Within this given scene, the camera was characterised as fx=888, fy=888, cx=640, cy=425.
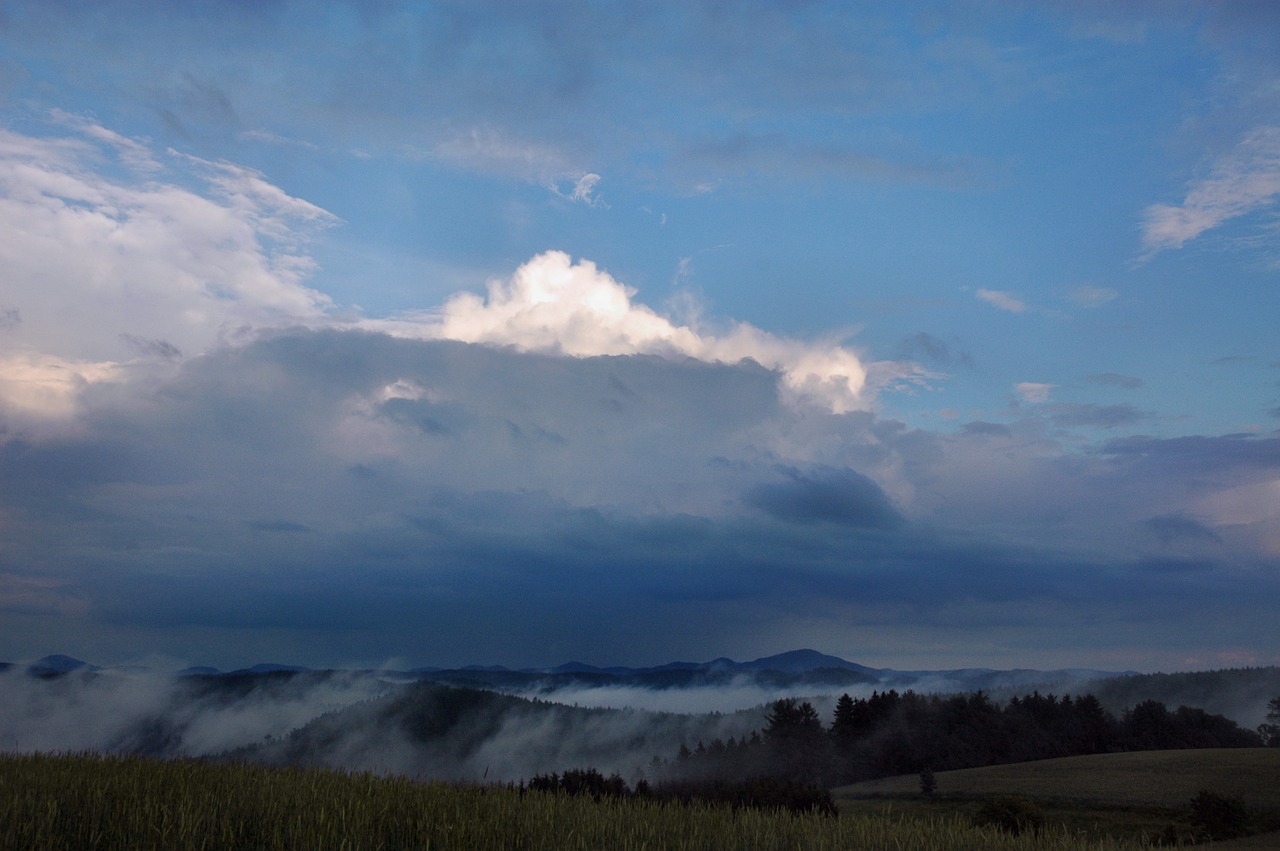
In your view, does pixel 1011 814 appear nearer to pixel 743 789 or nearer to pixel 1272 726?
pixel 743 789

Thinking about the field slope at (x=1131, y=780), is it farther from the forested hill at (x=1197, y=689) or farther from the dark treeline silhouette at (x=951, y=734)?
the forested hill at (x=1197, y=689)

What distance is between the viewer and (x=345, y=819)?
1177 centimetres

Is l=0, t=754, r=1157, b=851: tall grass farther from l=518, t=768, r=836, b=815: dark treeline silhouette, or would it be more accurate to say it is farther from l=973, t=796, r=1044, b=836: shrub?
l=973, t=796, r=1044, b=836: shrub

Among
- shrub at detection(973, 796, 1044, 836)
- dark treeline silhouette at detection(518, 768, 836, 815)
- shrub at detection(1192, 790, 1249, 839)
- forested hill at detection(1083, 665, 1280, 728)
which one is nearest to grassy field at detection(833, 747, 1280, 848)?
shrub at detection(1192, 790, 1249, 839)

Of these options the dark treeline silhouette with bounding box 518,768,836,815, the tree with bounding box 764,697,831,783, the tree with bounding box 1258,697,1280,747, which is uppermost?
the dark treeline silhouette with bounding box 518,768,836,815

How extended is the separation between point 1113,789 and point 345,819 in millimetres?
45002

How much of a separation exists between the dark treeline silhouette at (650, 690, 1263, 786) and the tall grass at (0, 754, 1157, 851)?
242ft

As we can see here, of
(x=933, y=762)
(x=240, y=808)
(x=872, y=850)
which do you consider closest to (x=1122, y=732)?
(x=933, y=762)

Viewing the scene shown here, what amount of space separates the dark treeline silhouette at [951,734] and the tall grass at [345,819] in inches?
2899

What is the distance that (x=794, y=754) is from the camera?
111062mm

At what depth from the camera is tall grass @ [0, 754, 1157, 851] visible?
37.4 feet

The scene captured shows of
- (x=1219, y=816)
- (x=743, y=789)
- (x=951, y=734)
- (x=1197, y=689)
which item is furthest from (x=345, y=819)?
(x=1197, y=689)

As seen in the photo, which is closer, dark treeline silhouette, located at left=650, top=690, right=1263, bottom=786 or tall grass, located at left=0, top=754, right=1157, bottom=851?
tall grass, located at left=0, top=754, right=1157, bottom=851

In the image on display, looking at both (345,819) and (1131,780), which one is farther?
(1131,780)
